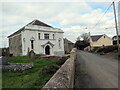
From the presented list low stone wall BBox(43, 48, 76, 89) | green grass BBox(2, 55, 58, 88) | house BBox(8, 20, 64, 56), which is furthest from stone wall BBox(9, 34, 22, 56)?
low stone wall BBox(43, 48, 76, 89)

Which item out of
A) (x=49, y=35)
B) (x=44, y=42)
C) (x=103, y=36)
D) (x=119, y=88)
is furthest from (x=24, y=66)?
(x=103, y=36)

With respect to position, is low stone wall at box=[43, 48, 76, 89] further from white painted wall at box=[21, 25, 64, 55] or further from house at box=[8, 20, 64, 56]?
white painted wall at box=[21, 25, 64, 55]

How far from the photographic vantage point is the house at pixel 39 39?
3307 cm

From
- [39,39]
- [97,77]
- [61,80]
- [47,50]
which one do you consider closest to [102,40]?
[47,50]

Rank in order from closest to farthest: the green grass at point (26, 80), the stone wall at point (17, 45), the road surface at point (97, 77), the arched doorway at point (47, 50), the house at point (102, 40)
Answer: the road surface at point (97, 77) → the green grass at point (26, 80) → the stone wall at point (17, 45) → the arched doorway at point (47, 50) → the house at point (102, 40)

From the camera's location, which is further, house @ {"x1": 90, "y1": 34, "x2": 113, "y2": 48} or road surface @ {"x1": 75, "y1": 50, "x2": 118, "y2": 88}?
house @ {"x1": 90, "y1": 34, "x2": 113, "y2": 48}

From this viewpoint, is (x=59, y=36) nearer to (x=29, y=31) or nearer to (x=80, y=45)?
(x=29, y=31)

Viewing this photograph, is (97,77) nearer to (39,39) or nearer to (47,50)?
(39,39)

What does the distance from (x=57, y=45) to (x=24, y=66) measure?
27.0m

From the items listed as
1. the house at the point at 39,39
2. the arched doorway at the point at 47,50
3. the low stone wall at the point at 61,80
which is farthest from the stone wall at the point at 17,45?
the low stone wall at the point at 61,80

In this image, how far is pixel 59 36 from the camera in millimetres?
41094

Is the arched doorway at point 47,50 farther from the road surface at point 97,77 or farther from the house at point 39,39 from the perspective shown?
the road surface at point 97,77

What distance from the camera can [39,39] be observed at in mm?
35438

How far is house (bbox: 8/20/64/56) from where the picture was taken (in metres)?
33.1
